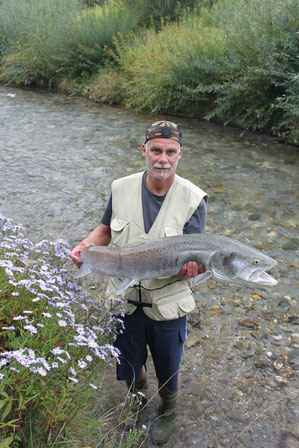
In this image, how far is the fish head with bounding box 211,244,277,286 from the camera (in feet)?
8.71

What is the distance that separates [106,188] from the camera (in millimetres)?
7895

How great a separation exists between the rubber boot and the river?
0.08m

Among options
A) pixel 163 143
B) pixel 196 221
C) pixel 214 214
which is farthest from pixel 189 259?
pixel 214 214

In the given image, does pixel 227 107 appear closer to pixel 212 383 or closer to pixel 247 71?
pixel 247 71

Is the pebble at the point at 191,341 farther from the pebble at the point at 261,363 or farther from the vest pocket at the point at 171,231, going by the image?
the vest pocket at the point at 171,231

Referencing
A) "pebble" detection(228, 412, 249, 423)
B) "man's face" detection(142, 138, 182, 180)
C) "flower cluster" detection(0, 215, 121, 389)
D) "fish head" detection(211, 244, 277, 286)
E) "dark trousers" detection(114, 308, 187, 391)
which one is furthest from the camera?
"pebble" detection(228, 412, 249, 423)

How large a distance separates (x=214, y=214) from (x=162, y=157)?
13.5 feet

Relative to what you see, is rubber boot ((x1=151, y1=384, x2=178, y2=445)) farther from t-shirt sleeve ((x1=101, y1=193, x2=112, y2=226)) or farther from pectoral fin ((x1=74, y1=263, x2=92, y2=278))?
t-shirt sleeve ((x1=101, y1=193, x2=112, y2=226))

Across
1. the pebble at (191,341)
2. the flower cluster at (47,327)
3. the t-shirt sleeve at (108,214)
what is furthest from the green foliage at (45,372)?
the pebble at (191,341)

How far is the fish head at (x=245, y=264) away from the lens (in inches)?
105

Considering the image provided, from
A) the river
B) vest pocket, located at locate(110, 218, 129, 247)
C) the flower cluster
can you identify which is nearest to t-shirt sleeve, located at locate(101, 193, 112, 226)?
vest pocket, located at locate(110, 218, 129, 247)

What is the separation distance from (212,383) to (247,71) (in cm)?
899

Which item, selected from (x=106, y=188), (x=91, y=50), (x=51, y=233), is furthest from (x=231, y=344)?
(x=91, y=50)

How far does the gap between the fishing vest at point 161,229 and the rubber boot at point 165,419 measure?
0.77m
